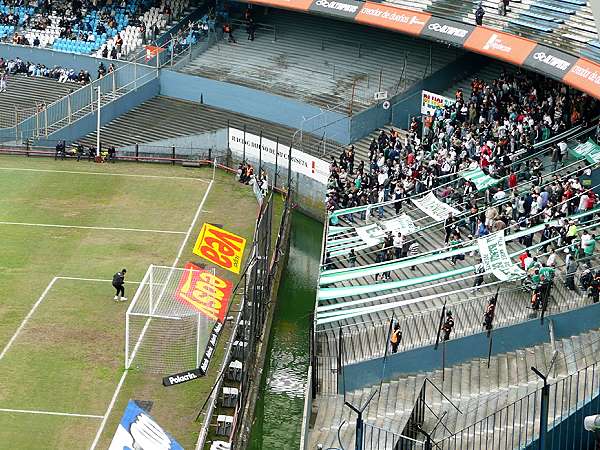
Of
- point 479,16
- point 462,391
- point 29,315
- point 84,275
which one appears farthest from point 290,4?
point 462,391

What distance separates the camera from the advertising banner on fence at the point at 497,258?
141 ft

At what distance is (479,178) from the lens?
50.8 m

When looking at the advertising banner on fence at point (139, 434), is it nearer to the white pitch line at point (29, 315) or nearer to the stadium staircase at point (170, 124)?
the white pitch line at point (29, 315)

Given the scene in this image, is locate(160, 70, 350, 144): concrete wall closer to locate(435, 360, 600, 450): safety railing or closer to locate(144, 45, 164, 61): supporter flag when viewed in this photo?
locate(144, 45, 164, 61): supporter flag

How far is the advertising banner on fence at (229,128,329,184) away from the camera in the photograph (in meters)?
57.3

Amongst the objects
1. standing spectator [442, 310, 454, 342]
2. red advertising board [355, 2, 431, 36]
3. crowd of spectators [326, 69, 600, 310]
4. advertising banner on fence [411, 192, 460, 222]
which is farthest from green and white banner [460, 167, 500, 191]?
standing spectator [442, 310, 454, 342]

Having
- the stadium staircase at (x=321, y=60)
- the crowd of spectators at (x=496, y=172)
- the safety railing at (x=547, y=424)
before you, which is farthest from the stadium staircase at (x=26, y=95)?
the safety railing at (x=547, y=424)

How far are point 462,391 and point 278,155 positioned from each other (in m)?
22.8

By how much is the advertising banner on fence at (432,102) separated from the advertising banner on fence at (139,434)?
33.3 metres

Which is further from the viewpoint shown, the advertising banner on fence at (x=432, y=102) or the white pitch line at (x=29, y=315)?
the advertising banner on fence at (x=432, y=102)

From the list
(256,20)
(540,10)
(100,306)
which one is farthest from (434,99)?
(100,306)

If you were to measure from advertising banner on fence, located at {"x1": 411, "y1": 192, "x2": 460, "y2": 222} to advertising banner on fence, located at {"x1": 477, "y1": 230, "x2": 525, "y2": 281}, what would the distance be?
3.82 metres

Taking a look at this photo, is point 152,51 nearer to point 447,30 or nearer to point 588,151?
point 447,30

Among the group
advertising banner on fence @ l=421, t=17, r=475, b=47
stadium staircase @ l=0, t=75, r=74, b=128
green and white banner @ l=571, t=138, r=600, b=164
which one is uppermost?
advertising banner on fence @ l=421, t=17, r=475, b=47
